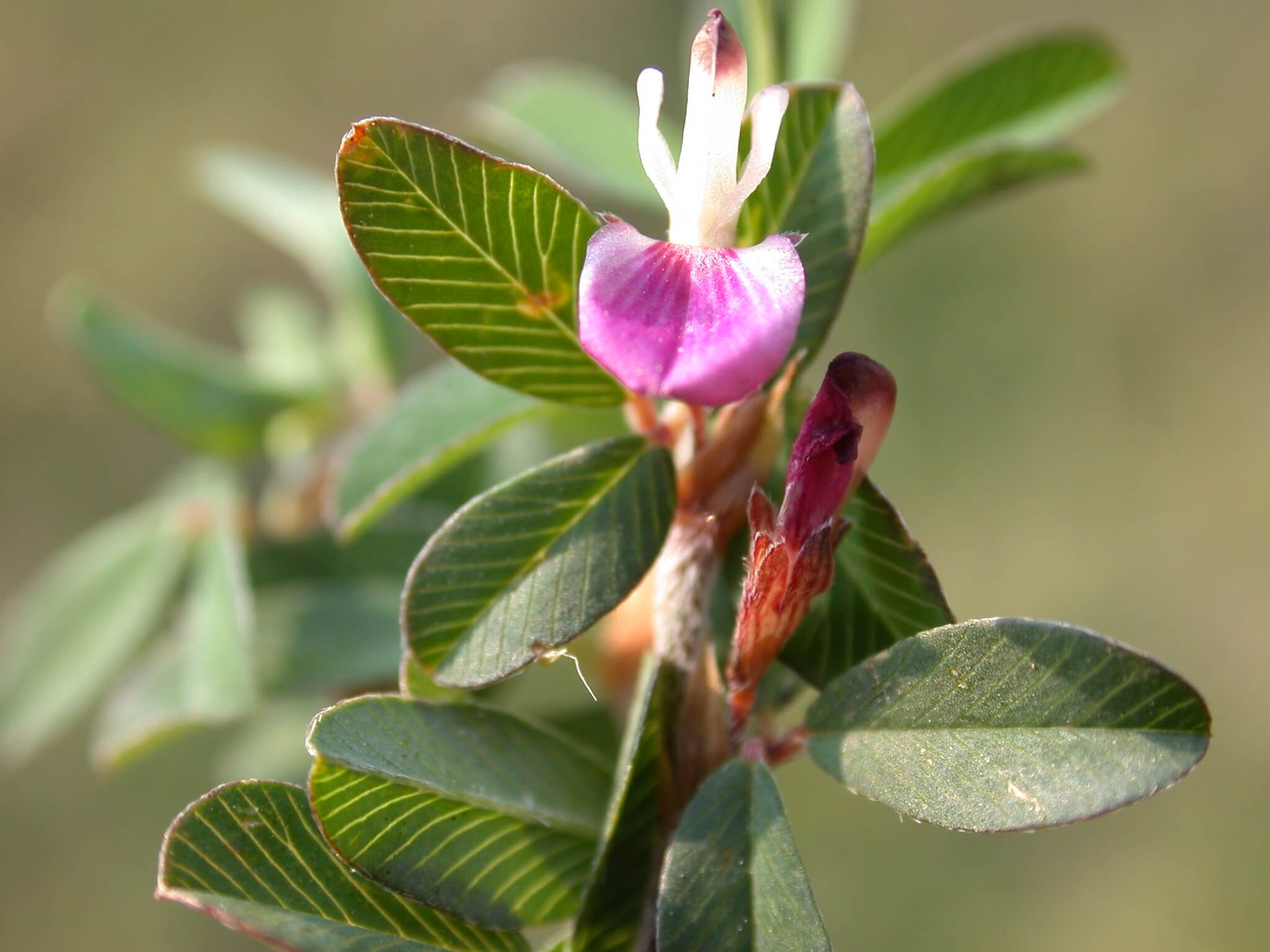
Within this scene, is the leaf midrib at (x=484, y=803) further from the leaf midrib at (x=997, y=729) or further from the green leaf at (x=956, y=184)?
the green leaf at (x=956, y=184)

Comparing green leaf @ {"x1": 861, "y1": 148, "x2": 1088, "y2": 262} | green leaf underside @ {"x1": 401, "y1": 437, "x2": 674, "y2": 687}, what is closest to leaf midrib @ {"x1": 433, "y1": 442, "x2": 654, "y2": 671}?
green leaf underside @ {"x1": 401, "y1": 437, "x2": 674, "y2": 687}

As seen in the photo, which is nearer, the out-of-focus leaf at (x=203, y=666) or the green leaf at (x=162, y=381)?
the out-of-focus leaf at (x=203, y=666)

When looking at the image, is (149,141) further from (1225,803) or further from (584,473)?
Answer: (1225,803)

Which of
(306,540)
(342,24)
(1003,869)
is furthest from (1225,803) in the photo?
(342,24)

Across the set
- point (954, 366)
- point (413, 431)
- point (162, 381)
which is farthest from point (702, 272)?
point (954, 366)

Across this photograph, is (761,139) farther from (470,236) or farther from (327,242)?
(327,242)

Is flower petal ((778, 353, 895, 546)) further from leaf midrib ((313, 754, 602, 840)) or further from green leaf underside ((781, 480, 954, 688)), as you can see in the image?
leaf midrib ((313, 754, 602, 840))

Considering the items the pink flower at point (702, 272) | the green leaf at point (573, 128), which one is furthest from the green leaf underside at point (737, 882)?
the green leaf at point (573, 128)
